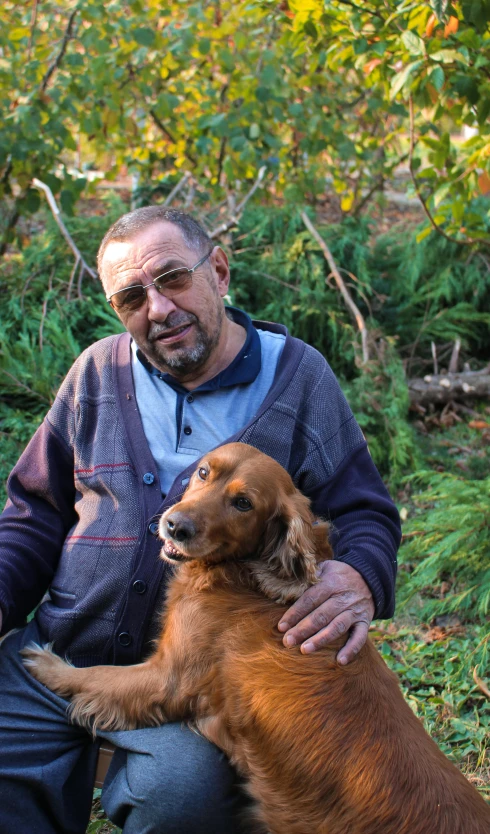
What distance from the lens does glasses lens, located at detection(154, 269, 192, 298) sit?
268 cm

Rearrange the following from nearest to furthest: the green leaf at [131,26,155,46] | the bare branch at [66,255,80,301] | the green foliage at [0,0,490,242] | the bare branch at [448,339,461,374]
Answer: the green foliage at [0,0,490,242] < the green leaf at [131,26,155,46] < the bare branch at [66,255,80,301] < the bare branch at [448,339,461,374]

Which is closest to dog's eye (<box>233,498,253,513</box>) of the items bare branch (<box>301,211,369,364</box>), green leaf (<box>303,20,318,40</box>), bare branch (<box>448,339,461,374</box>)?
green leaf (<box>303,20,318,40</box>)

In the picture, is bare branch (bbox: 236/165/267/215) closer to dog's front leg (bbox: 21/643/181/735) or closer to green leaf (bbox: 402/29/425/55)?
green leaf (bbox: 402/29/425/55)

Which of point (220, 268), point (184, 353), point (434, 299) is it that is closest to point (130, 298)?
point (184, 353)

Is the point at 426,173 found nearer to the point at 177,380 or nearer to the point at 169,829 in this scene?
the point at 177,380

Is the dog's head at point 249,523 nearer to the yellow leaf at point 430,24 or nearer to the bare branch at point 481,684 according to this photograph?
the bare branch at point 481,684

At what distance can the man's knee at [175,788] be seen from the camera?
218 cm

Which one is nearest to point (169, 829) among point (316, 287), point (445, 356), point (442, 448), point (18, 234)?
point (442, 448)

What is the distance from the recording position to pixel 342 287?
587 cm

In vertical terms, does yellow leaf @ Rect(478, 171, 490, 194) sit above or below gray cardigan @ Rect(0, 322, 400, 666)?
above

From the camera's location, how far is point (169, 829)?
86.0 inches

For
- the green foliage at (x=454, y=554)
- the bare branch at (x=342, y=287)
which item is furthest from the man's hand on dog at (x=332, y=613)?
the bare branch at (x=342, y=287)

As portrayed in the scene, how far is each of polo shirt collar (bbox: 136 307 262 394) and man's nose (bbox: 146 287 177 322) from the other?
0.75ft

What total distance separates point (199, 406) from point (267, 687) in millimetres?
987
